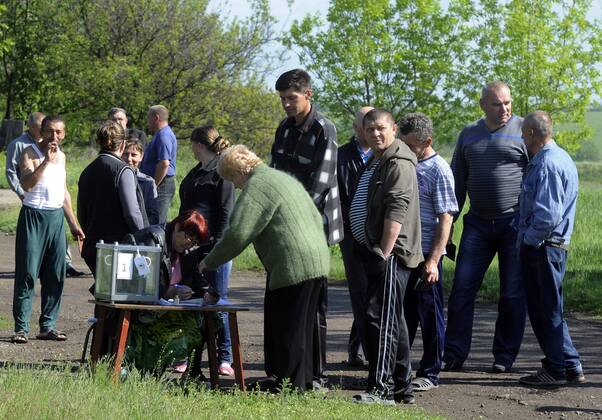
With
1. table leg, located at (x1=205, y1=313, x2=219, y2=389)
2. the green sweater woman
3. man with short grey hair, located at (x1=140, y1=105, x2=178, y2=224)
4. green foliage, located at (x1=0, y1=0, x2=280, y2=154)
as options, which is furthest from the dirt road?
green foliage, located at (x1=0, y1=0, x2=280, y2=154)

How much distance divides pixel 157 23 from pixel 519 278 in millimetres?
29083

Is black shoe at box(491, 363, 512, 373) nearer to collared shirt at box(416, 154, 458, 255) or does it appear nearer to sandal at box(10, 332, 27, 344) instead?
collared shirt at box(416, 154, 458, 255)

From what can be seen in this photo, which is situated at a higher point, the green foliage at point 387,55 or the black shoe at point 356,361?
the green foliage at point 387,55

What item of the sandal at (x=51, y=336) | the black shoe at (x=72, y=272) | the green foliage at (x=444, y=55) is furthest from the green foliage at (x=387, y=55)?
the sandal at (x=51, y=336)

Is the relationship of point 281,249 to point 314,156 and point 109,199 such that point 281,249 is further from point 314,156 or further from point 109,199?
point 109,199

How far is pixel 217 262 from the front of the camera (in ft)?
26.3

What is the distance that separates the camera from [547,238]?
923 centimetres

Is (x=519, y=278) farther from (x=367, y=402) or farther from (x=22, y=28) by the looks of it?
(x=22, y=28)

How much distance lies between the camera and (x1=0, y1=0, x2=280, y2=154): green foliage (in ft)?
123

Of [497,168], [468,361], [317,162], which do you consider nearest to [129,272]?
[317,162]

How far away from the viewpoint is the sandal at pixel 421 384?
9.06 meters

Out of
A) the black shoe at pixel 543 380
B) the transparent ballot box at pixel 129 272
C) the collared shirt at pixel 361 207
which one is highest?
the collared shirt at pixel 361 207

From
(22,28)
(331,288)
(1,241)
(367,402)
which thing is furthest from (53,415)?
(22,28)

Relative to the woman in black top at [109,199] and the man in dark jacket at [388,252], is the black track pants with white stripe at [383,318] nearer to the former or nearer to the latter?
the man in dark jacket at [388,252]
